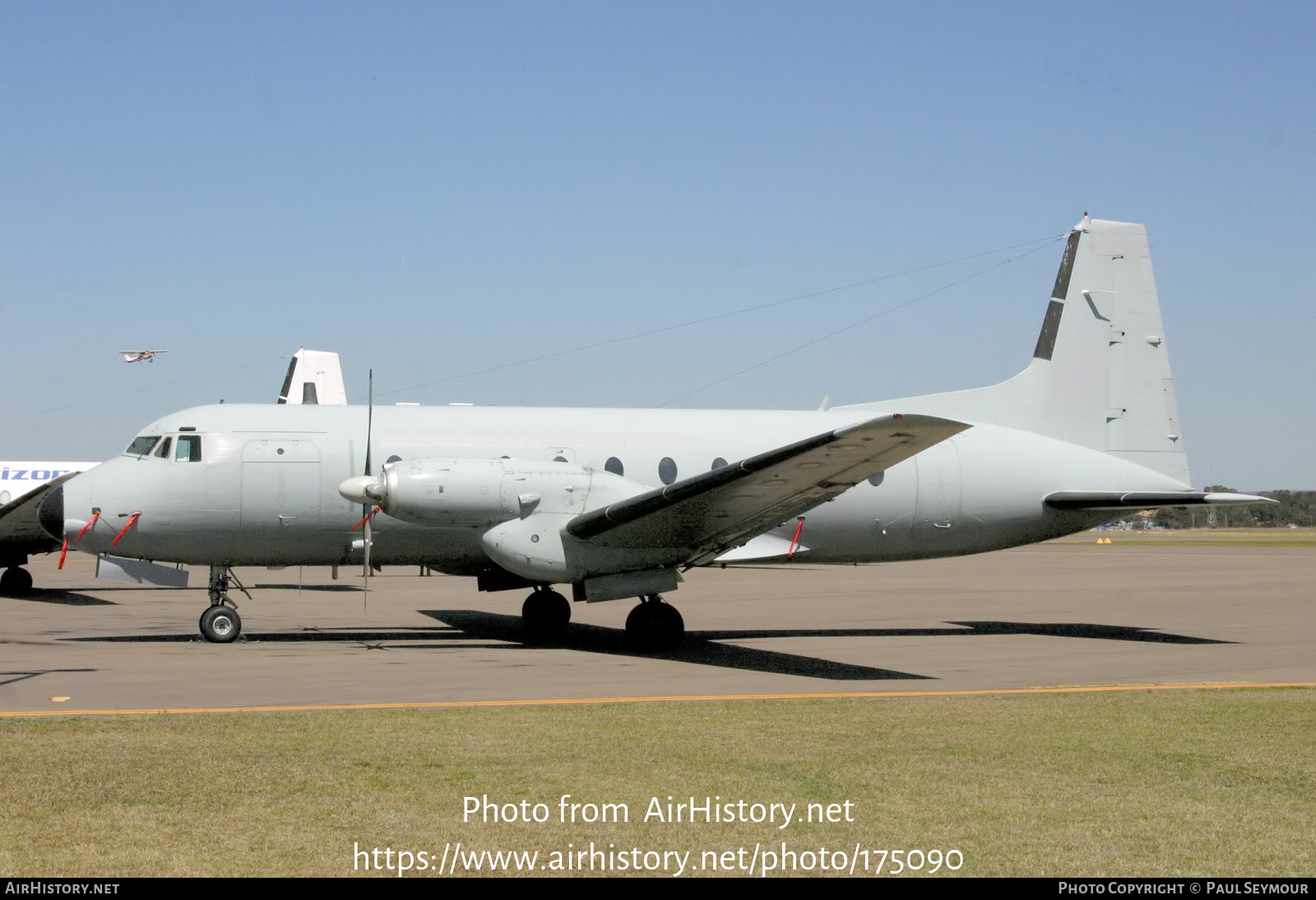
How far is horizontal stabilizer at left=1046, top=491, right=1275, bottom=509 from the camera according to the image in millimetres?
18453

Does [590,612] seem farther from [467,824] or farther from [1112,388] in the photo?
[467,824]

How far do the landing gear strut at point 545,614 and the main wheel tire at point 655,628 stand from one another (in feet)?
6.77

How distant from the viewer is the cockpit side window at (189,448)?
16.9m

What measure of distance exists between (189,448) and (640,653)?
6.66 meters

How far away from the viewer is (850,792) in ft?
25.7

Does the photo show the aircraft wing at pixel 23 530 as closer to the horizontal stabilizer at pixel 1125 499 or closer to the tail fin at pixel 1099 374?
the tail fin at pixel 1099 374

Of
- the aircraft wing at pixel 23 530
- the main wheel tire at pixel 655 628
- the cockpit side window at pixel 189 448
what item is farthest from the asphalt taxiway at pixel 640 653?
the cockpit side window at pixel 189 448

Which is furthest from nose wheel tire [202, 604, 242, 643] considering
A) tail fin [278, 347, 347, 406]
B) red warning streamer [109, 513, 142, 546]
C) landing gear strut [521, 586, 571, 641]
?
tail fin [278, 347, 347, 406]

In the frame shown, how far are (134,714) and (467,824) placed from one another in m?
4.99

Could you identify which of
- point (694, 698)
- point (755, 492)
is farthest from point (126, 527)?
point (694, 698)

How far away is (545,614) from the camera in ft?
61.2

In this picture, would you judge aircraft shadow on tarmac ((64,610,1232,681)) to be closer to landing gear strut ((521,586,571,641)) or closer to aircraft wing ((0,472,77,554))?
landing gear strut ((521,586,571,641))

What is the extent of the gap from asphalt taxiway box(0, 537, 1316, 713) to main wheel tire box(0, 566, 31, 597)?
0.75 m
